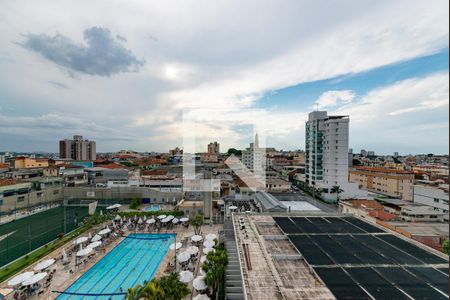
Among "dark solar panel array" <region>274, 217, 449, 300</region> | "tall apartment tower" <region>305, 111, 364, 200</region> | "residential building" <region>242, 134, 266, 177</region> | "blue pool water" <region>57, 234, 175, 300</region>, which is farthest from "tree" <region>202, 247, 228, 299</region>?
"residential building" <region>242, 134, 266, 177</region>

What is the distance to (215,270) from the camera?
26.0 feet

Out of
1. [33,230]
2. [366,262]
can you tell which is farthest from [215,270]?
[33,230]

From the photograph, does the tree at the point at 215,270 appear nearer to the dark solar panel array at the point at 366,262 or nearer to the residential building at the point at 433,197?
the dark solar panel array at the point at 366,262

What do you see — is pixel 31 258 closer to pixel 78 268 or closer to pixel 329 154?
pixel 78 268

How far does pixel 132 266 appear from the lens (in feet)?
38.4

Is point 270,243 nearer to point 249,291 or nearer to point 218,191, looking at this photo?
point 249,291

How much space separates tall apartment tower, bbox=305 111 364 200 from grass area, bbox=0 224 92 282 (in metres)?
26.7

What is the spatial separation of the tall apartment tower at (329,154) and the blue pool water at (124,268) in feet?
72.7

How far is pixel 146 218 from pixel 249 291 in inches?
529

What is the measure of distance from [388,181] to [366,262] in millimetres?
26044

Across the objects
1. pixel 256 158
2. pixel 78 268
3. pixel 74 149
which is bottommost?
pixel 78 268

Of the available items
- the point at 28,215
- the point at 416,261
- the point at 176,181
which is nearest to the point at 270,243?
the point at 416,261

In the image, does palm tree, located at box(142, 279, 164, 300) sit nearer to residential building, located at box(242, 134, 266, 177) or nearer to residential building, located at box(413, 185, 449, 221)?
residential building, located at box(413, 185, 449, 221)

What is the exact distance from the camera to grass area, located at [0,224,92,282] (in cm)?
1047
